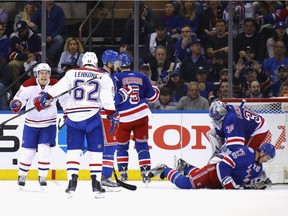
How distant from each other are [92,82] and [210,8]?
15.2 ft

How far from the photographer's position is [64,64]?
47.5 ft

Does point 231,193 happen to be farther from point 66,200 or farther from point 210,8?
point 210,8

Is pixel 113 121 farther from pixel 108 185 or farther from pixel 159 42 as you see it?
pixel 159 42

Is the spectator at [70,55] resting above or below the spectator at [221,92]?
above

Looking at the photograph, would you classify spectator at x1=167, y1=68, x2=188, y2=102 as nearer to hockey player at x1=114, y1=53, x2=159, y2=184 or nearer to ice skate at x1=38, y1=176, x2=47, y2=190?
hockey player at x1=114, y1=53, x2=159, y2=184

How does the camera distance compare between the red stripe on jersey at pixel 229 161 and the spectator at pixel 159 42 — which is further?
the spectator at pixel 159 42

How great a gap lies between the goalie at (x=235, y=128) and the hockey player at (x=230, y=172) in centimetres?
14

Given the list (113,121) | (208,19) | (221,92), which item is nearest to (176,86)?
(221,92)

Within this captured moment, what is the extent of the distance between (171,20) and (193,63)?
75 centimetres

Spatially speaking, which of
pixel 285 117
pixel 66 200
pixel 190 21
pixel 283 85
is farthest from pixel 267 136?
pixel 66 200

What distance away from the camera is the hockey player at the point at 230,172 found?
11.3m

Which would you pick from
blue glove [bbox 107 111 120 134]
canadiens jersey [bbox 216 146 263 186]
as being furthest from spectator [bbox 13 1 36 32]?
canadiens jersey [bbox 216 146 263 186]

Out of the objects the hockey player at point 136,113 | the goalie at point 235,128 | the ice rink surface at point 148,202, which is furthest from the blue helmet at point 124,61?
the ice rink surface at point 148,202

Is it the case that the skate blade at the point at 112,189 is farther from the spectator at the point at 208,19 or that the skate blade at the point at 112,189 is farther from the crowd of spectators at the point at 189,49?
the spectator at the point at 208,19
